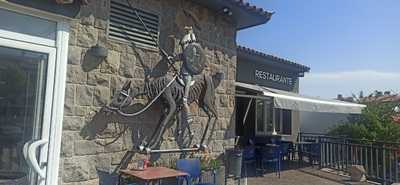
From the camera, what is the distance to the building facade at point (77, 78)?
209 inches

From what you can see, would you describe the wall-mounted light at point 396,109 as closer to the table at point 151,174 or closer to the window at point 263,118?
the window at point 263,118

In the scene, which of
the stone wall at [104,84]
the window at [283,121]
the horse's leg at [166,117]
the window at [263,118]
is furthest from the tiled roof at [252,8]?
the window at [283,121]

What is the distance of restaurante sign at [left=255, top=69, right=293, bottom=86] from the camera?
52.3 feet

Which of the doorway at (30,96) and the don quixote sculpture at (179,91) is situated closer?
the doorway at (30,96)

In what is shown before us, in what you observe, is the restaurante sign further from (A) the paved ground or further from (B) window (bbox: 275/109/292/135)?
(A) the paved ground

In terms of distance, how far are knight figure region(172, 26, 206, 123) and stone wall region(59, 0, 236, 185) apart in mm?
301

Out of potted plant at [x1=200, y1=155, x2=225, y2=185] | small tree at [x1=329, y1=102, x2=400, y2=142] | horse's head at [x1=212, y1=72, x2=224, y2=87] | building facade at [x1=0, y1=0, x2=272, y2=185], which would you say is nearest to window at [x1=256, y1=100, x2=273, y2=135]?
small tree at [x1=329, y1=102, x2=400, y2=142]

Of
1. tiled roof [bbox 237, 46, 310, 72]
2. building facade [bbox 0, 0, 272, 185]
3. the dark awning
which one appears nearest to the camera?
building facade [bbox 0, 0, 272, 185]

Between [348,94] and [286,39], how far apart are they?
14.4 meters

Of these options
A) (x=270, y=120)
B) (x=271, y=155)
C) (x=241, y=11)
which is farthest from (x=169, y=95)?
(x=270, y=120)

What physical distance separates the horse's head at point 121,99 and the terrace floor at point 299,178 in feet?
16.6

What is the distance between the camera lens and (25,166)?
17.8ft

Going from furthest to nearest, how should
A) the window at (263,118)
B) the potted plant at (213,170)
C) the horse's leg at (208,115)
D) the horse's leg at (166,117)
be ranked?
the window at (263,118) < the horse's leg at (208,115) < the potted plant at (213,170) < the horse's leg at (166,117)

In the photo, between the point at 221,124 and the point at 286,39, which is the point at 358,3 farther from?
the point at 221,124
